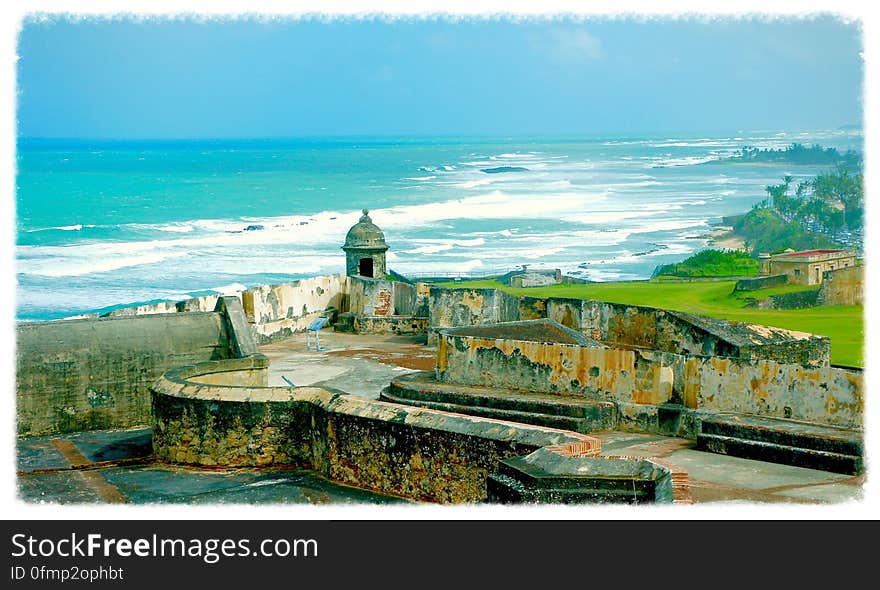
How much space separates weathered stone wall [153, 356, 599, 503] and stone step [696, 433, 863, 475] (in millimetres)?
3354

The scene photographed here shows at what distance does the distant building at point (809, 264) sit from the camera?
30.2m

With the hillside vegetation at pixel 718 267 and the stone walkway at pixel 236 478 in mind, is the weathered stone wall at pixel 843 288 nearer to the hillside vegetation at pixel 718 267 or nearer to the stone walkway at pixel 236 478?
the hillside vegetation at pixel 718 267

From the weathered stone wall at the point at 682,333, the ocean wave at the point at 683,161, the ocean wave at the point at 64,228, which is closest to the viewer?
the weathered stone wall at the point at 682,333

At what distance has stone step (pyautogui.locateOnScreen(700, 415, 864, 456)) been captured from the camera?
12.3 metres

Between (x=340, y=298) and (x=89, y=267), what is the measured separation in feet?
174

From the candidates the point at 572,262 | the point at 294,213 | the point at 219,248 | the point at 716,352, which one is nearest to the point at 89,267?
the point at 219,248

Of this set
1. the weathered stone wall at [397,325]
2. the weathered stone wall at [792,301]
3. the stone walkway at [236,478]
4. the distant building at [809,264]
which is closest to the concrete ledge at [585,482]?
the stone walkway at [236,478]

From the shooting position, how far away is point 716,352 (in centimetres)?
1673

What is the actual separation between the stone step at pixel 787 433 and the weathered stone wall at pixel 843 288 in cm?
1323

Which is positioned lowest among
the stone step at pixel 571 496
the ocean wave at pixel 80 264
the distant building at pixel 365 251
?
the ocean wave at pixel 80 264

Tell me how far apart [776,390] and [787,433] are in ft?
3.93

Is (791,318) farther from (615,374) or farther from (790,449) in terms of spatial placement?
(790,449)

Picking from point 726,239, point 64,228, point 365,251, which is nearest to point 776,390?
point 365,251

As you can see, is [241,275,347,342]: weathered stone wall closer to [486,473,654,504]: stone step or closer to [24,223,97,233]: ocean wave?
[486,473,654,504]: stone step
